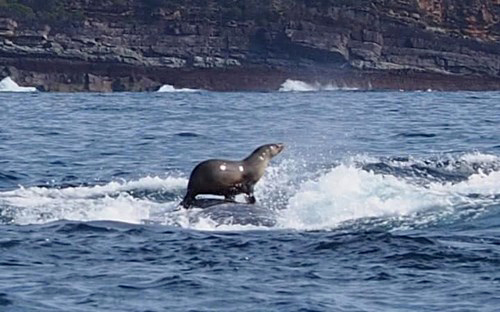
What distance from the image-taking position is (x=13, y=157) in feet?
95.0

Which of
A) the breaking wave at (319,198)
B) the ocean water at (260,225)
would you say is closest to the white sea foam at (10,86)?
the ocean water at (260,225)

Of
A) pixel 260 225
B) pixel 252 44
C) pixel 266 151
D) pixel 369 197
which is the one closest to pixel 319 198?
pixel 369 197

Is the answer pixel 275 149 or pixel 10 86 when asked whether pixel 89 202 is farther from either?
pixel 10 86

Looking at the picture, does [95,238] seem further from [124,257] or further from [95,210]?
[95,210]

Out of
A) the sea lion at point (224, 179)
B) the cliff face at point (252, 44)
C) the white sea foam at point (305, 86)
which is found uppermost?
the sea lion at point (224, 179)

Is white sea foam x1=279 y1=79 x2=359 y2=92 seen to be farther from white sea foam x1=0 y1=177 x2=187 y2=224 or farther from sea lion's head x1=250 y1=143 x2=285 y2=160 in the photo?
sea lion's head x1=250 y1=143 x2=285 y2=160

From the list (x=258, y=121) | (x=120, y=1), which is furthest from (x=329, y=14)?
(x=258, y=121)

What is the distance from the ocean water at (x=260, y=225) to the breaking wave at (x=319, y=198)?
0.12 ft

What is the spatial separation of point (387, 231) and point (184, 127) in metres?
19.7

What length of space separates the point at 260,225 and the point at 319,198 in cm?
241

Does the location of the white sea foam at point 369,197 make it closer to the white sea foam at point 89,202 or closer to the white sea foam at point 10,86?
the white sea foam at point 89,202

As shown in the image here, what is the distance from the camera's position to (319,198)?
20672mm

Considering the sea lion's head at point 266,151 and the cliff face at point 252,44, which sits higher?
the sea lion's head at point 266,151

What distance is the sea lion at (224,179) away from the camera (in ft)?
66.1
